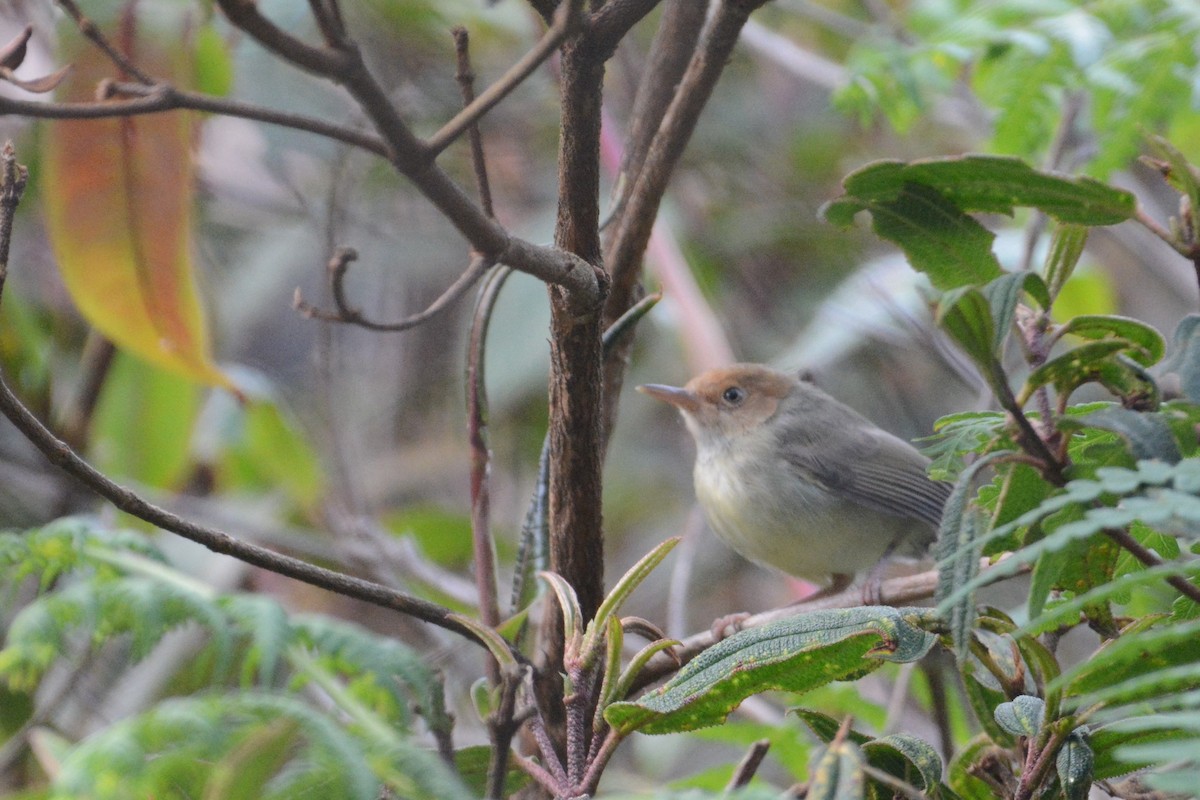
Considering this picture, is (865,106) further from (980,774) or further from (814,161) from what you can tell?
(814,161)

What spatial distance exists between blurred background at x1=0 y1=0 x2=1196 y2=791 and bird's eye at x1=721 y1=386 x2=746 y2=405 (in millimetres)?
209

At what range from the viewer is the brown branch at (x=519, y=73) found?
0.90m

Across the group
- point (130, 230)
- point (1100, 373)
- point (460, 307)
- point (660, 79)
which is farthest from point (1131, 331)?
point (460, 307)

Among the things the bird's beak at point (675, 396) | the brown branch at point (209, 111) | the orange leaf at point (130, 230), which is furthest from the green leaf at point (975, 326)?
the bird's beak at point (675, 396)

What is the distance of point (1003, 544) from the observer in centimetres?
107

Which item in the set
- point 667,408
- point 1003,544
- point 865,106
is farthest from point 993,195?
point 667,408

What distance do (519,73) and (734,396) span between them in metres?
2.38

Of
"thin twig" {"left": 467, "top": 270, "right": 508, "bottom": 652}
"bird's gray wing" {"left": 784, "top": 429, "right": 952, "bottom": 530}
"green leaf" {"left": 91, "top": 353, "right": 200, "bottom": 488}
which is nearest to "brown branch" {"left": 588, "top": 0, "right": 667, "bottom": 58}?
"thin twig" {"left": 467, "top": 270, "right": 508, "bottom": 652}

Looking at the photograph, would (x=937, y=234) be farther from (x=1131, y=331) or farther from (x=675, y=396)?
(x=675, y=396)

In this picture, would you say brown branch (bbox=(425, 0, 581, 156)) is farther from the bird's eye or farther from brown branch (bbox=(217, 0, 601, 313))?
the bird's eye

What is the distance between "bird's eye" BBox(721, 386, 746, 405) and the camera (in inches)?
128

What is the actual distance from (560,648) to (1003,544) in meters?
0.53

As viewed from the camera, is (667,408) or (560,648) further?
(667,408)

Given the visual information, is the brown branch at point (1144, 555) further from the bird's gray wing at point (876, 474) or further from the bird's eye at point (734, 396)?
the bird's eye at point (734, 396)
